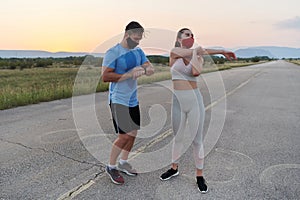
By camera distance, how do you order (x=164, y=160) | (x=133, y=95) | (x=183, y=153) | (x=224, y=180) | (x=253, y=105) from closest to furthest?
(x=133, y=95) → (x=224, y=180) → (x=164, y=160) → (x=183, y=153) → (x=253, y=105)

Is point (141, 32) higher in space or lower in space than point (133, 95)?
higher

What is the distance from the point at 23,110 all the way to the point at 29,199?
5.40m

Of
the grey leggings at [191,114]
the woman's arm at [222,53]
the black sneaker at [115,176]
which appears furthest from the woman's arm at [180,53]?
the black sneaker at [115,176]

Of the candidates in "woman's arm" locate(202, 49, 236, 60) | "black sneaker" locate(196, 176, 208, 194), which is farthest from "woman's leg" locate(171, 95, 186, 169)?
"woman's arm" locate(202, 49, 236, 60)

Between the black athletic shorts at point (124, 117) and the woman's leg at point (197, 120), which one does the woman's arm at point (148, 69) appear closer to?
the black athletic shorts at point (124, 117)

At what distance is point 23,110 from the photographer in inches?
292

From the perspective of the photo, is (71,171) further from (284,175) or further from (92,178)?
(284,175)

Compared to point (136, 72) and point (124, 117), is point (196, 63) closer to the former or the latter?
point (136, 72)

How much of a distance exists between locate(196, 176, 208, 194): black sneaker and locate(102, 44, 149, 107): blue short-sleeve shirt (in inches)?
46.2

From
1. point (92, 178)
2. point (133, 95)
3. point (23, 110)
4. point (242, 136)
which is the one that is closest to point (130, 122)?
point (133, 95)

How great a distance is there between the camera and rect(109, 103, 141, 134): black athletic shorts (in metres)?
2.89

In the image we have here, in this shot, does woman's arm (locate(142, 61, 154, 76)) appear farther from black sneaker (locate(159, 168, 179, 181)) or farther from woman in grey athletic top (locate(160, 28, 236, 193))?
black sneaker (locate(159, 168, 179, 181))

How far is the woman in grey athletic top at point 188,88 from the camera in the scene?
2.68 m

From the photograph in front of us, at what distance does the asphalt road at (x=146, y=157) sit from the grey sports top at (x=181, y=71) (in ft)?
4.24
